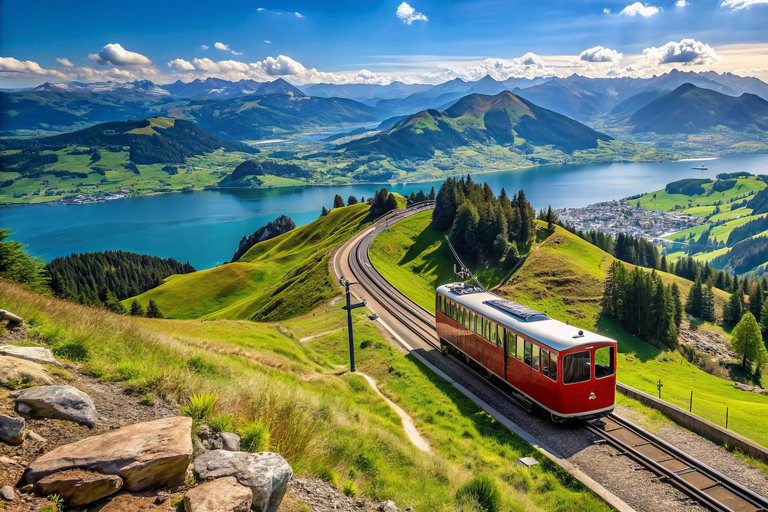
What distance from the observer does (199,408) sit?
376 inches

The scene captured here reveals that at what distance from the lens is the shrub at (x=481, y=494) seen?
38.3 ft

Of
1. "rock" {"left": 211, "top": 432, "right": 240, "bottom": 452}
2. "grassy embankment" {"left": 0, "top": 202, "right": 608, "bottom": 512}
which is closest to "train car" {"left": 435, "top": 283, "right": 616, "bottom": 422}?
"grassy embankment" {"left": 0, "top": 202, "right": 608, "bottom": 512}

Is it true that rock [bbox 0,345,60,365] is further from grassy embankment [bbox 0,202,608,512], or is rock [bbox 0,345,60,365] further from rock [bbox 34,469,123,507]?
rock [bbox 34,469,123,507]

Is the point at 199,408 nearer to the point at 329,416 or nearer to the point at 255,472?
the point at 255,472

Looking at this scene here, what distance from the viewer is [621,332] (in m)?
69.1

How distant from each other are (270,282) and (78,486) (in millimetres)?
93985

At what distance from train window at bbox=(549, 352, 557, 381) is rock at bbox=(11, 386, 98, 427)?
1791 cm

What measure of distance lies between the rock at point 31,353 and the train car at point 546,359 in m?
18.6

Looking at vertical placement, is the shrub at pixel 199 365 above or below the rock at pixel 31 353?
below

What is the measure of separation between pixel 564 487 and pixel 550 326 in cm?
774

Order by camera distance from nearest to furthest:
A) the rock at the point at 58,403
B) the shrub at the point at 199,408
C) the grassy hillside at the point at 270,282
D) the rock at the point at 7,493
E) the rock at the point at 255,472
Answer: the rock at the point at 7,493 → the rock at the point at 255,472 → the rock at the point at 58,403 → the shrub at the point at 199,408 → the grassy hillside at the point at 270,282

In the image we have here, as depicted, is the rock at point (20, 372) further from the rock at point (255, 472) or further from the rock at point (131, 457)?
the rock at point (255, 472)

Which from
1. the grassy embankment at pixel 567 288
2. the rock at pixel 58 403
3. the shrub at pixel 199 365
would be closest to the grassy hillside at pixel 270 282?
the grassy embankment at pixel 567 288

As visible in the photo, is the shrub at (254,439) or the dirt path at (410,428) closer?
the shrub at (254,439)
